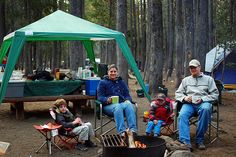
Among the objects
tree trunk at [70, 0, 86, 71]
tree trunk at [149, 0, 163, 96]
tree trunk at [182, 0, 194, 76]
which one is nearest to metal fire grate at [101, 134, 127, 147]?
tree trunk at [182, 0, 194, 76]

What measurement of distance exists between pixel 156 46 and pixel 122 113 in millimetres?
6524

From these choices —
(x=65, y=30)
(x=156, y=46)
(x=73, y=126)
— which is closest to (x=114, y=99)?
(x=73, y=126)

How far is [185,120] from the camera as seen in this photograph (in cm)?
547

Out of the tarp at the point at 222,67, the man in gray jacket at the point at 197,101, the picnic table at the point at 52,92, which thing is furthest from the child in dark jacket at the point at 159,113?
the tarp at the point at 222,67

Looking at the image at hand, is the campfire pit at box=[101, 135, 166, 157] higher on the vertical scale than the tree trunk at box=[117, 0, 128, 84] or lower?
lower

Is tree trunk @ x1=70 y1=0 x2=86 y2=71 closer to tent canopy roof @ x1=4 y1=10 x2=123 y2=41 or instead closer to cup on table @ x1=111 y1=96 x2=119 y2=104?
tent canopy roof @ x1=4 y1=10 x2=123 y2=41

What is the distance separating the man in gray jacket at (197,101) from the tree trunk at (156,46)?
6198 millimetres

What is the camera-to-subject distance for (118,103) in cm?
603

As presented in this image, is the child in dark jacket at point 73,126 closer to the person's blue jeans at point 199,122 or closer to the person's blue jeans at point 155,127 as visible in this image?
the person's blue jeans at point 155,127

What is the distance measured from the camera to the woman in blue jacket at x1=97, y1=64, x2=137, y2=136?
5.77 meters

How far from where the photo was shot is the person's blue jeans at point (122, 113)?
5.76m

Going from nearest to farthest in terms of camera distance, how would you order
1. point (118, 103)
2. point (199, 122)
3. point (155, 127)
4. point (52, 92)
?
point (199, 122) < point (155, 127) < point (118, 103) < point (52, 92)

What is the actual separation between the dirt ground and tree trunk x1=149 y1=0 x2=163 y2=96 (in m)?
1.85

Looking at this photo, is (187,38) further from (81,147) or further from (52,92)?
(81,147)
